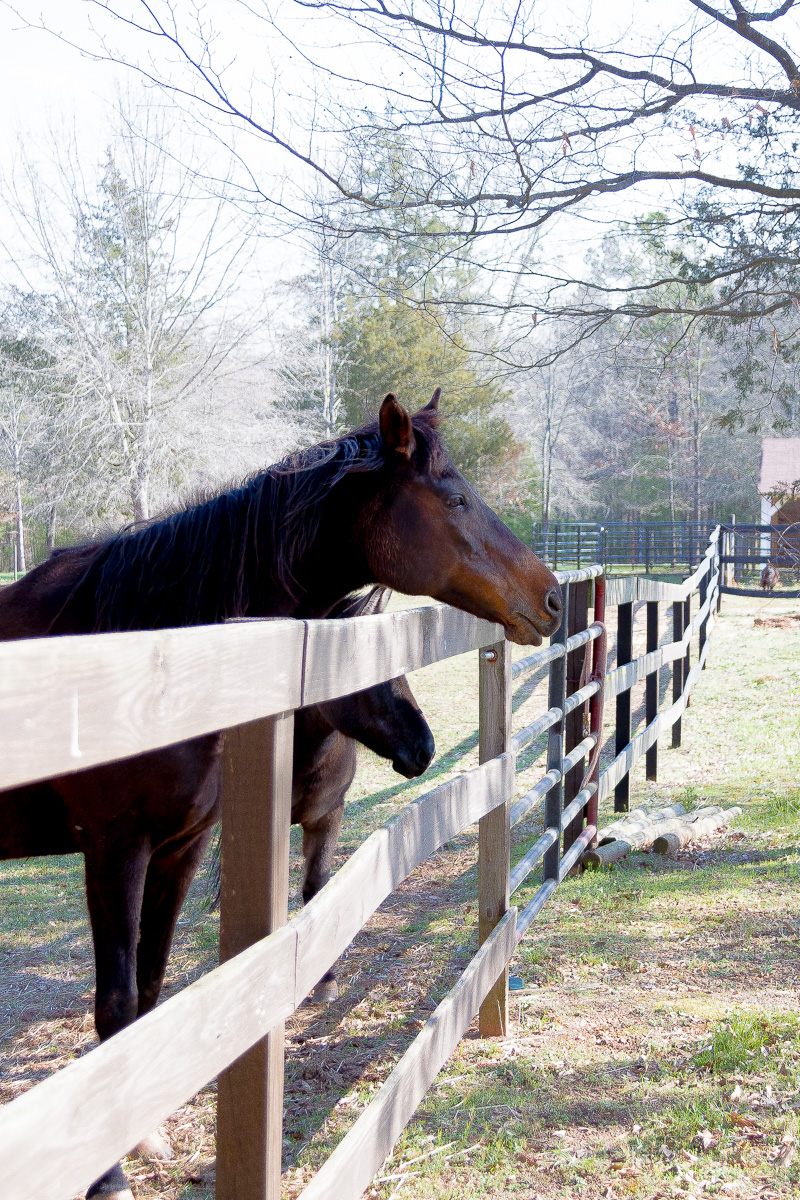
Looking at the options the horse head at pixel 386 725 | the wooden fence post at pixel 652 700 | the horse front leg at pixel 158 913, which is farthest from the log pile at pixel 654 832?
the horse front leg at pixel 158 913

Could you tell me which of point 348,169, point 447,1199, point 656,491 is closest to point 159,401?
point 348,169

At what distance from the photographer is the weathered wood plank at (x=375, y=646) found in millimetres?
1511

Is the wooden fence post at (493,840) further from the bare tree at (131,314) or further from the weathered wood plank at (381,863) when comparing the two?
the bare tree at (131,314)

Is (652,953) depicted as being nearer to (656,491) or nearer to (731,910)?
(731,910)

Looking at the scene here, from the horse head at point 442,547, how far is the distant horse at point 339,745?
1.29ft

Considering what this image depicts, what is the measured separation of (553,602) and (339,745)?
1253 millimetres

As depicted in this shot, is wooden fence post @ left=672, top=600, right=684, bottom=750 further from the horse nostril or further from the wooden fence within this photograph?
the wooden fence

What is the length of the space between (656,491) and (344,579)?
153 feet

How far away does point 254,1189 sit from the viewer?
1.31 meters

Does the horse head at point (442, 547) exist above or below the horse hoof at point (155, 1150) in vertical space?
above

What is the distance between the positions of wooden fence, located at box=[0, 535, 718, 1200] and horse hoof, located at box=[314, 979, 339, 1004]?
3.85 feet

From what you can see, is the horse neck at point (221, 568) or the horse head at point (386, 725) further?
the horse head at point (386, 725)

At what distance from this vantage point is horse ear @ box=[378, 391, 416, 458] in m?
2.99

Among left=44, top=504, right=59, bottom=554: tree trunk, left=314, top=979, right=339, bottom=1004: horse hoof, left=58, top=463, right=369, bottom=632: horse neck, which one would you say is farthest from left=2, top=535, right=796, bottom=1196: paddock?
left=44, top=504, right=59, bottom=554: tree trunk
